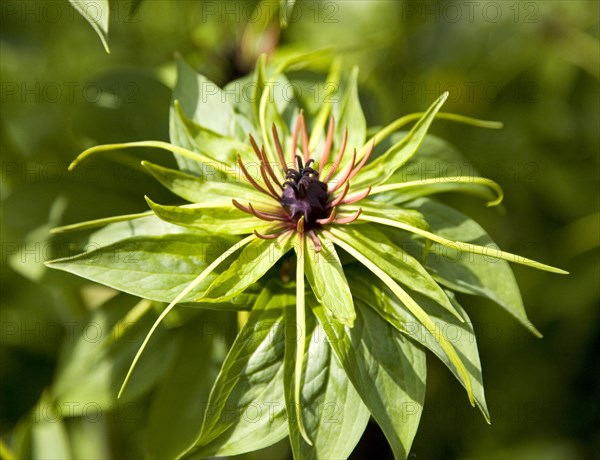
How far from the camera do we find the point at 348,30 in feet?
3.93

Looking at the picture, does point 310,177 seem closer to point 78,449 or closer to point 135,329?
point 135,329

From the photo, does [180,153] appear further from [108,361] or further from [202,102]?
[108,361]

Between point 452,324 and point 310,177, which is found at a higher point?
point 310,177

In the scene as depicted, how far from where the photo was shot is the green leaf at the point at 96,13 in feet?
1.77

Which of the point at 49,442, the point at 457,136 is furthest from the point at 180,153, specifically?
the point at 457,136

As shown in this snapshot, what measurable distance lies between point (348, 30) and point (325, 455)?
0.79 m

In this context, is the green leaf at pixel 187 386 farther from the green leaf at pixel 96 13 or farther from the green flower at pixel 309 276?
the green leaf at pixel 96 13

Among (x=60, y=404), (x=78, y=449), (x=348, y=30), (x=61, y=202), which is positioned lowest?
(x=78, y=449)

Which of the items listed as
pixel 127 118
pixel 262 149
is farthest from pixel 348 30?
pixel 262 149

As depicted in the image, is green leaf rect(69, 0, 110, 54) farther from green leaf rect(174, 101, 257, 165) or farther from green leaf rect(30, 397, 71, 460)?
green leaf rect(30, 397, 71, 460)

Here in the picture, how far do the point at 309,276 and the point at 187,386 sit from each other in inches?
8.5

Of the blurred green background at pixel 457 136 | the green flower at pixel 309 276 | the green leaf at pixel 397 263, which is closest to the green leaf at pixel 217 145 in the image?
the green flower at pixel 309 276

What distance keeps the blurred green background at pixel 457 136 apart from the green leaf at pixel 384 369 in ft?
1.00

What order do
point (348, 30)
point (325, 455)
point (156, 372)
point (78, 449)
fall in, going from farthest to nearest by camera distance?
point (348, 30) → point (78, 449) → point (156, 372) → point (325, 455)
